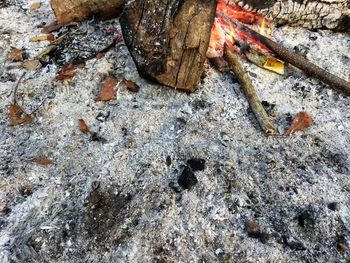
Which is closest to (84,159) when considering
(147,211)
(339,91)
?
(147,211)

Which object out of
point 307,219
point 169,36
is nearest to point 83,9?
point 169,36

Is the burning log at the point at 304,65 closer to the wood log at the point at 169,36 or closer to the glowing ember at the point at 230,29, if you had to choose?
the glowing ember at the point at 230,29

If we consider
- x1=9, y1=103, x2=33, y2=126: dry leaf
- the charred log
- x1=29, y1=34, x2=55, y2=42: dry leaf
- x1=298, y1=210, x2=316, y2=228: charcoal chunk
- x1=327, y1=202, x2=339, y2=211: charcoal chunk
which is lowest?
x1=9, y1=103, x2=33, y2=126: dry leaf

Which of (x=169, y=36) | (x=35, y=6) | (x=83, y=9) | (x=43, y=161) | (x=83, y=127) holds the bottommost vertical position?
(x=43, y=161)

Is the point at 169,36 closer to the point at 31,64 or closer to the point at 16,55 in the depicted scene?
the point at 31,64

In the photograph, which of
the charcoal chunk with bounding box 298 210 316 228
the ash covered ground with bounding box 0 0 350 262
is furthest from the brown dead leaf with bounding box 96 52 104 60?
the charcoal chunk with bounding box 298 210 316 228

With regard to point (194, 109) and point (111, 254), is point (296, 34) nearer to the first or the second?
point (194, 109)

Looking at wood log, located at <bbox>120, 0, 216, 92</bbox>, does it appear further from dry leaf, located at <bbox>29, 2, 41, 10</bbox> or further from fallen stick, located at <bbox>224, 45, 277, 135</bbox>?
dry leaf, located at <bbox>29, 2, 41, 10</bbox>
